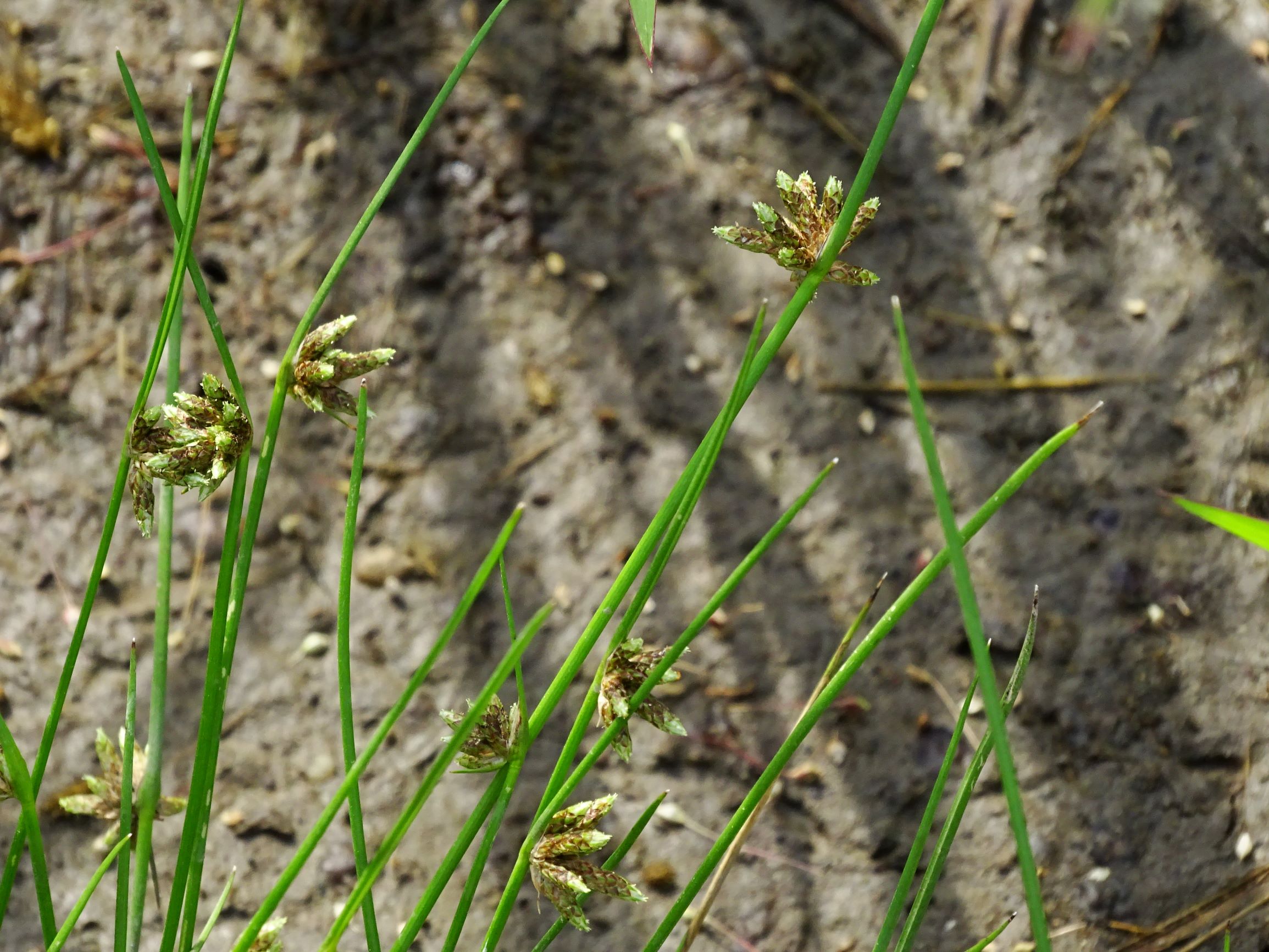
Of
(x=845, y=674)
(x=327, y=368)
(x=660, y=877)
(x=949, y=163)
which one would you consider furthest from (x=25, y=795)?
(x=949, y=163)

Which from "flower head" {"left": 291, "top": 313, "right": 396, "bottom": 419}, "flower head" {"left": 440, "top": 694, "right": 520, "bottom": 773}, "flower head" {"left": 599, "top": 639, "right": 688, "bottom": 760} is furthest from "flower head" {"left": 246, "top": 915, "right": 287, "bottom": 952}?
"flower head" {"left": 291, "top": 313, "right": 396, "bottom": 419}

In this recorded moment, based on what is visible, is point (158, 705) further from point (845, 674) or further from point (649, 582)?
point (845, 674)

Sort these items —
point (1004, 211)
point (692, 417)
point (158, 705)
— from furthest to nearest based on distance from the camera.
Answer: point (1004, 211)
point (692, 417)
point (158, 705)

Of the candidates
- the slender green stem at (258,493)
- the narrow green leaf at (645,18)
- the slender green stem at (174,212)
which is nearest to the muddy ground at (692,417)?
the slender green stem at (258,493)

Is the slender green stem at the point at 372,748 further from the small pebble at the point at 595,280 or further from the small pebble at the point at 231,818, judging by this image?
the small pebble at the point at 595,280

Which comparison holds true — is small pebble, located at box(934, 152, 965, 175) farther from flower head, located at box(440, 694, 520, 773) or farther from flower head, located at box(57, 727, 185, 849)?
flower head, located at box(57, 727, 185, 849)

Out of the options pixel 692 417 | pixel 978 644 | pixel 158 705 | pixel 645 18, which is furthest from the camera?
pixel 692 417
